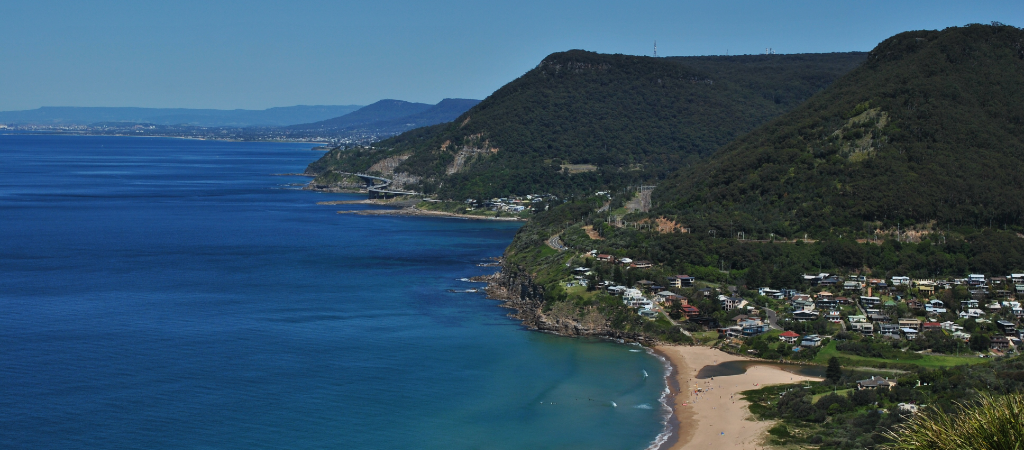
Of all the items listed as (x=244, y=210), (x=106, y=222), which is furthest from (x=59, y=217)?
(x=244, y=210)

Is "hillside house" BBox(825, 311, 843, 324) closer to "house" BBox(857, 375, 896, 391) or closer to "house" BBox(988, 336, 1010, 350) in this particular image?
"house" BBox(988, 336, 1010, 350)

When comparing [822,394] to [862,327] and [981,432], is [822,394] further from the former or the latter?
[981,432]

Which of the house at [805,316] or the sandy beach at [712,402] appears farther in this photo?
the house at [805,316]

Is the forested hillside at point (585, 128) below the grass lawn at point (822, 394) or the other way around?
the other way around

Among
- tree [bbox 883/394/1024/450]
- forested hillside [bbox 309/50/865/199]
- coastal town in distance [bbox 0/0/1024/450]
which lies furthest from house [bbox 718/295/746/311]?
forested hillside [bbox 309/50/865/199]

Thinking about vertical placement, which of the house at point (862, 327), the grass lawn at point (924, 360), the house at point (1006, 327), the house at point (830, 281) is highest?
the house at point (830, 281)

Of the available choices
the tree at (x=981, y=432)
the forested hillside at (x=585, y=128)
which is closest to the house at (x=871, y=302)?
the tree at (x=981, y=432)

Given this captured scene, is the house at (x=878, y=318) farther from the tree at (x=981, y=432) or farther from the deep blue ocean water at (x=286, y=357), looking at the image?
the tree at (x=981, y=432)

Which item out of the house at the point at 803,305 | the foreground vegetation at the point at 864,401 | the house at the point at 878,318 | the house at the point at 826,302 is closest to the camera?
the foreground vegetation at the point at 864,401
